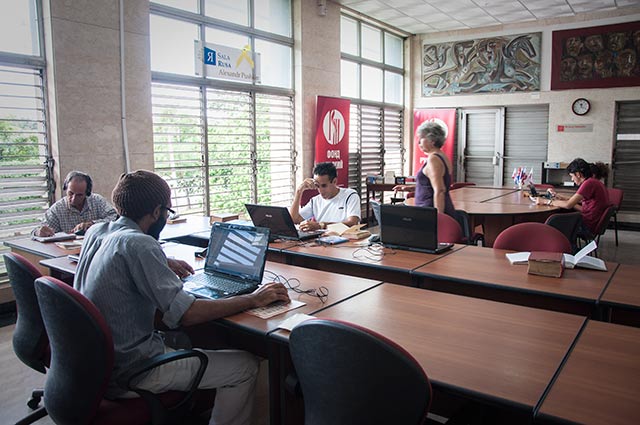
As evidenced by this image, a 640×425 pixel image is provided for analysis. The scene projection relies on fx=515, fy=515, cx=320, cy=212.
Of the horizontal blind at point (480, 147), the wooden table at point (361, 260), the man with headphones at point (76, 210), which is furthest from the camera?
the horizontal blind at point (480, 147)

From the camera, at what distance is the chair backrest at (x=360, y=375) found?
4.79 feet

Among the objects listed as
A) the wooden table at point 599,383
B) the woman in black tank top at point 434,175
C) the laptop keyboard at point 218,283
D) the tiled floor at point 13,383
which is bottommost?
the tiled floor at point 13,383

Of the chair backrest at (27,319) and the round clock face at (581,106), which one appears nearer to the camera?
the chair backrest at (27,319)

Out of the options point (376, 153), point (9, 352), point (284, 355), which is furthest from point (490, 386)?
point (376, 153)

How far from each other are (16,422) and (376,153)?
7.78 meters

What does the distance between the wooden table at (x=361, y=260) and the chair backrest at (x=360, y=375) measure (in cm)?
150

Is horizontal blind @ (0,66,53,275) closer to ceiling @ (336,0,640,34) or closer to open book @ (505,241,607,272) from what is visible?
open book @ (505,241,607,272)

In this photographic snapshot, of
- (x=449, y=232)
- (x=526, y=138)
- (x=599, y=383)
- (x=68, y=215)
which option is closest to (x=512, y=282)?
(x=599, y=383)

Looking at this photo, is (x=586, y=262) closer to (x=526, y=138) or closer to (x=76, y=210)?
(x=76, y=210)

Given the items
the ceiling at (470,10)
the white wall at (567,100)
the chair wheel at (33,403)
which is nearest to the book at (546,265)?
the chair wheel at (33,403)

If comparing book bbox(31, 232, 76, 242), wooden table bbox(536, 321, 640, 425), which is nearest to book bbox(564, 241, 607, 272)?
wooden table bbox(536, 321, 640, 425)

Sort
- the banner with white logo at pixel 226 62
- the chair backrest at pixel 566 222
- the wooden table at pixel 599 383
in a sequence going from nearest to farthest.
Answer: the wooden table at pixel 599 383
the chair backrest at pixel 566 222
the banner with white logo at pixel 226 62

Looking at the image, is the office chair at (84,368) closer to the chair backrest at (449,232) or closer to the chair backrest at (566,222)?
the chair backrest at (449,232)

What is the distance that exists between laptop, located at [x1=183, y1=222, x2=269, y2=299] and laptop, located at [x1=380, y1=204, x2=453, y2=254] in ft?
3.69
